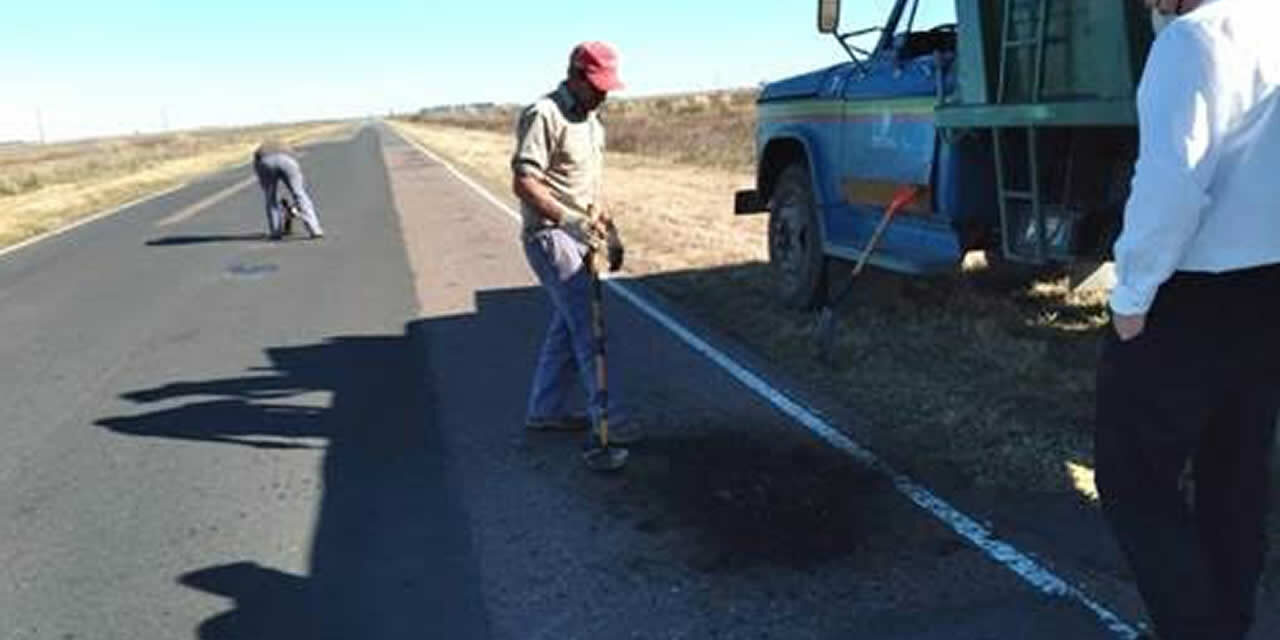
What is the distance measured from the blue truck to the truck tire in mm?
15

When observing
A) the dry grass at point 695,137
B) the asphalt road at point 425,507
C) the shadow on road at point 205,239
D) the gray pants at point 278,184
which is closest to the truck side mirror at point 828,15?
the asphalt road at point 425,507

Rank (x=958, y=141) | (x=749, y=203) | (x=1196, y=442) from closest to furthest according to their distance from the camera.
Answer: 1. (x=1196, y=442)
2. (x=958, y=141)
3. (x=749, y=203)

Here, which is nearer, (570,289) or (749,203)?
(570,289)

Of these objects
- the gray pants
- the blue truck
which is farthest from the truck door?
the gray pants

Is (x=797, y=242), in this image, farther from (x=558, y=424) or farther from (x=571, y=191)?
(x=571, y=191)

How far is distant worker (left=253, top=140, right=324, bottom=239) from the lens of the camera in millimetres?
18641

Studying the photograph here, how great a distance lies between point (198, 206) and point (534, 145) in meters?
22.8

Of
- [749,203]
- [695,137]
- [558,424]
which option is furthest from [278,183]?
[695,137]

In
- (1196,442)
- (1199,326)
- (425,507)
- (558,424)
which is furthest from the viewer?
(558,424)

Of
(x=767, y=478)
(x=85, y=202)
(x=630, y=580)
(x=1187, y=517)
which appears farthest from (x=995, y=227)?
(x=85, y=202)

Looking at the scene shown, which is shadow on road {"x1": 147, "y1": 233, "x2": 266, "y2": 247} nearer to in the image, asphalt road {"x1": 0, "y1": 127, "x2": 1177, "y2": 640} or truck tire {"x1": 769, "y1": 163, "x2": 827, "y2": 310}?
asphalt road {"x1": 0, "y1": 127, "x2": 1177, "y2": 640}

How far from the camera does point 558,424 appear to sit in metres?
7.06

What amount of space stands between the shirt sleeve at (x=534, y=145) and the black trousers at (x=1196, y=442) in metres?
3.12

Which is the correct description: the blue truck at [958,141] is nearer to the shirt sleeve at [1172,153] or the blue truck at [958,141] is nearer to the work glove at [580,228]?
the work glove at [580,228]
